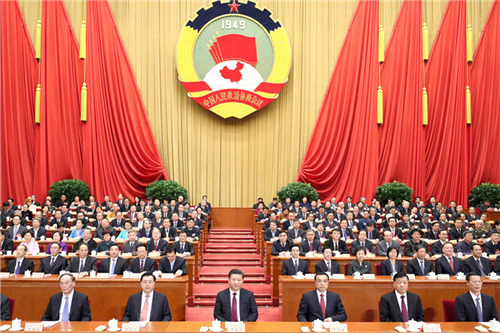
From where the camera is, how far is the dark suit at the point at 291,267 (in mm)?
5617

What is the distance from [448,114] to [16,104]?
12258 millimetres

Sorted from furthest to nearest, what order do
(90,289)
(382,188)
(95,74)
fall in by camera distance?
(95,74)
(382,188)
(90,289)

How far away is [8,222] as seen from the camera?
9672mm

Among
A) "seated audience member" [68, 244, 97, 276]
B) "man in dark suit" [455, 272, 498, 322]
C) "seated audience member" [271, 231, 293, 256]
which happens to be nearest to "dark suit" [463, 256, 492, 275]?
"man in dark suit" [455, 272, 498, 322]

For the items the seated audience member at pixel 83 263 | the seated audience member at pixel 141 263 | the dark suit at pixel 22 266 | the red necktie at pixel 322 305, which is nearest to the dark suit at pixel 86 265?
the seated audience member at pixel 83 263

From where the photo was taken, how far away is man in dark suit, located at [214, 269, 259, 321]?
4.09m

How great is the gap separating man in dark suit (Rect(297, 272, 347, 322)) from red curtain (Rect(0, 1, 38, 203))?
10.6 metres

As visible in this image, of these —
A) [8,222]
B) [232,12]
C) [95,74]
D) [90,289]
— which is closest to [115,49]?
[95,74]

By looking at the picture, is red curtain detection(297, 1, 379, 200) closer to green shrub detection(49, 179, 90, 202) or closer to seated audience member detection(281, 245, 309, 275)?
green shrub detection(49, 179, 90, 202)

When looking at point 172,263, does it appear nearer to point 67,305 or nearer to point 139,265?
point 139,265

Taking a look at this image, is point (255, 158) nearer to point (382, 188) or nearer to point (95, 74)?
point (382, 188)

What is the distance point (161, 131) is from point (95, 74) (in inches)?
94.9

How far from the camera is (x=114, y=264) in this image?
5773 mm

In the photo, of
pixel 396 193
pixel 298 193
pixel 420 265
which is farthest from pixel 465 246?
pixel 298 193
